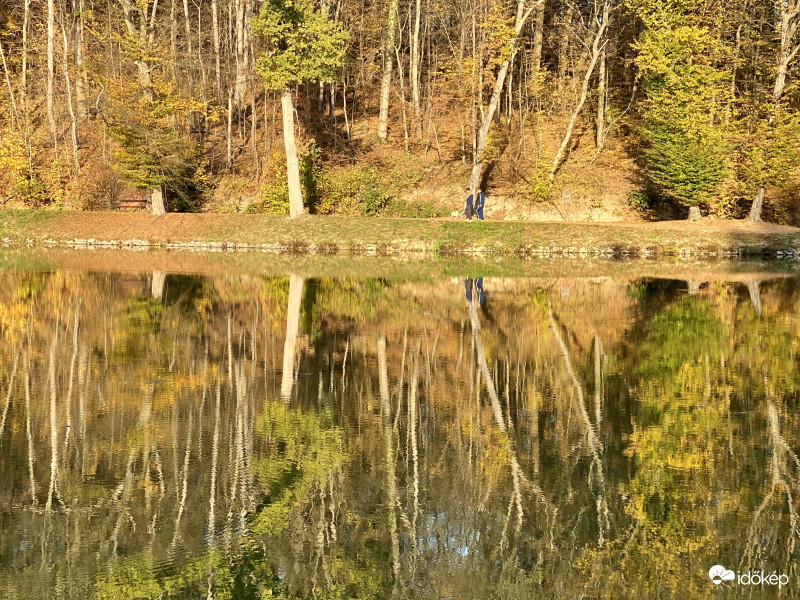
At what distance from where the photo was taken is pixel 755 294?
22.5 m

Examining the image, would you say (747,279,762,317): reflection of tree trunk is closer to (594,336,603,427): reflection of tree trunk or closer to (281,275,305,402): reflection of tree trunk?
(594,336,603,427): reflection of tree trunk

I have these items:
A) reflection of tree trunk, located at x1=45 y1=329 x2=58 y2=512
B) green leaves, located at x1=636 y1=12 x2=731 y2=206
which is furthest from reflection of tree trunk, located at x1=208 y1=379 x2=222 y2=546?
green leaves, located at x1=636 y1=12 x2=731 y2=206

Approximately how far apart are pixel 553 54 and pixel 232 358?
45.0 m

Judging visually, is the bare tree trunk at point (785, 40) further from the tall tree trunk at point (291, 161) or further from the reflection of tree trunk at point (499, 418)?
the reflection of tree trunk at point (499, 418)

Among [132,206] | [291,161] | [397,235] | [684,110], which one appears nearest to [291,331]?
[397,235]

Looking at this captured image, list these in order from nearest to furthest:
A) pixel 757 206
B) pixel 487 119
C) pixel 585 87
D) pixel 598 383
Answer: pixel 598 383 < pixel 757 206 < pixel 487 119 < pixel 585 87

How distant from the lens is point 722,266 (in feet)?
104

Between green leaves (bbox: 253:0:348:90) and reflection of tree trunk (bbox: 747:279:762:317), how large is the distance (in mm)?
19984

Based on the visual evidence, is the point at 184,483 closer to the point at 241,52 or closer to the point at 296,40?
the point at 296,40

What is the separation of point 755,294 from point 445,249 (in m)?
16.6

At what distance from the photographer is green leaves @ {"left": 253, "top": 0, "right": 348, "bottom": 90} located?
124 ft

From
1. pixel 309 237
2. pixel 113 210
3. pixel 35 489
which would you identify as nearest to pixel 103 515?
pixel 35 489

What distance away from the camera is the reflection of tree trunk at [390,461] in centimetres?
658

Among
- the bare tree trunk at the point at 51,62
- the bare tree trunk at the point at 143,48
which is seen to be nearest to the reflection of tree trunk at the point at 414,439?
the bare tree trunk at the point at 143,48
